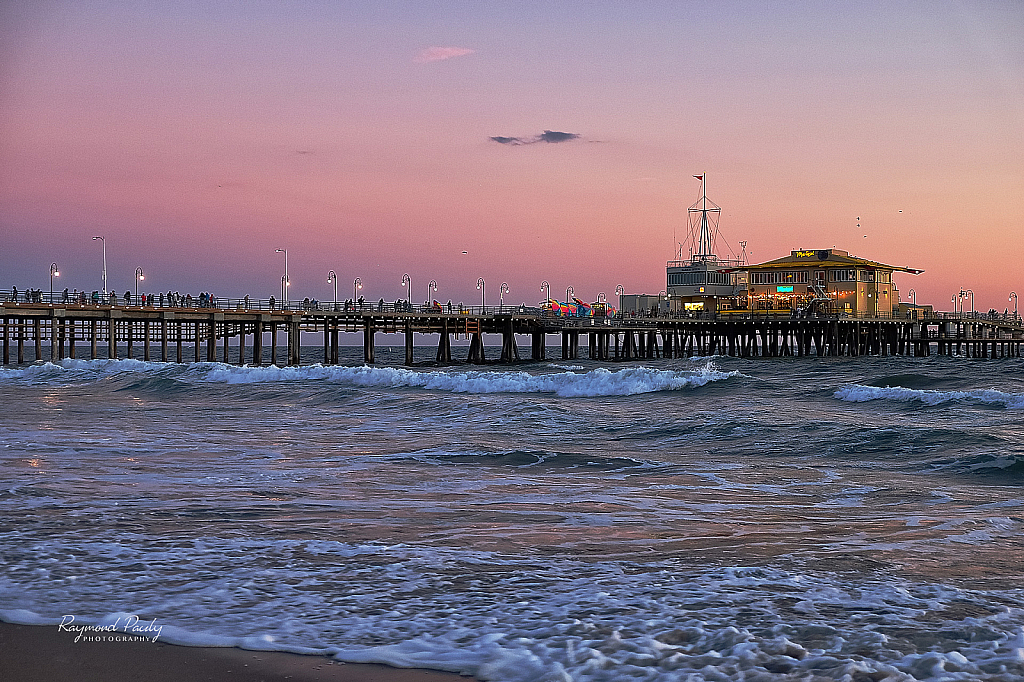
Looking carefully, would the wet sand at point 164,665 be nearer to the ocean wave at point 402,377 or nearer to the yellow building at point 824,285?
the ocean wave at point 402,377

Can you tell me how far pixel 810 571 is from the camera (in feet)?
23.4

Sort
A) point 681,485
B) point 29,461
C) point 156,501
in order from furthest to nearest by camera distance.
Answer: point 29,461 → point 681,485 → point 156,501

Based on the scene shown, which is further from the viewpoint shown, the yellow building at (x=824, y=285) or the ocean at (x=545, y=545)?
the yellow building at (x=824, y=285)

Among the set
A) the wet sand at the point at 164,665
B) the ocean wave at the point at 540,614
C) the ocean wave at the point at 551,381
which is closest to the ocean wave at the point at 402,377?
the ocean wave at the point at 551,381

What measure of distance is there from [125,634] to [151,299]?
53.5 metres

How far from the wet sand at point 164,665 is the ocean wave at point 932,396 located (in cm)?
2401

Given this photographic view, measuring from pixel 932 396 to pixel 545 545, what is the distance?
21884 millimetres

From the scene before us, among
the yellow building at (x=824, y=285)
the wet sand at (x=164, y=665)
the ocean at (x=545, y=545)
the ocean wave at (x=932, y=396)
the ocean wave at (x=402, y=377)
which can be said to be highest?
the yellow building at (x=824, y=285)

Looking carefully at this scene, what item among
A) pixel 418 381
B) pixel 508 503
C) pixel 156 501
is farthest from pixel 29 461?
pixel 418 381

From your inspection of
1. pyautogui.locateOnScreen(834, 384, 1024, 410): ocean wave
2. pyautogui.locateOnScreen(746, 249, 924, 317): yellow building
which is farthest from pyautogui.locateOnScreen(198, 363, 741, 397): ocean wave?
pyautogui.locateOnScreen(746, 249, 924, 317): yellow building

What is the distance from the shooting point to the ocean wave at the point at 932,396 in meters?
25.6

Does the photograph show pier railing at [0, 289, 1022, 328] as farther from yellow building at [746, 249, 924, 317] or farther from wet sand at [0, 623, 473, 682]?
wet sand at [0, 623, 473, 682]

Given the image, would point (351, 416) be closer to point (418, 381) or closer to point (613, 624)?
point (418, 381)

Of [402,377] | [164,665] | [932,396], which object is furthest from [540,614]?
[402,377]
